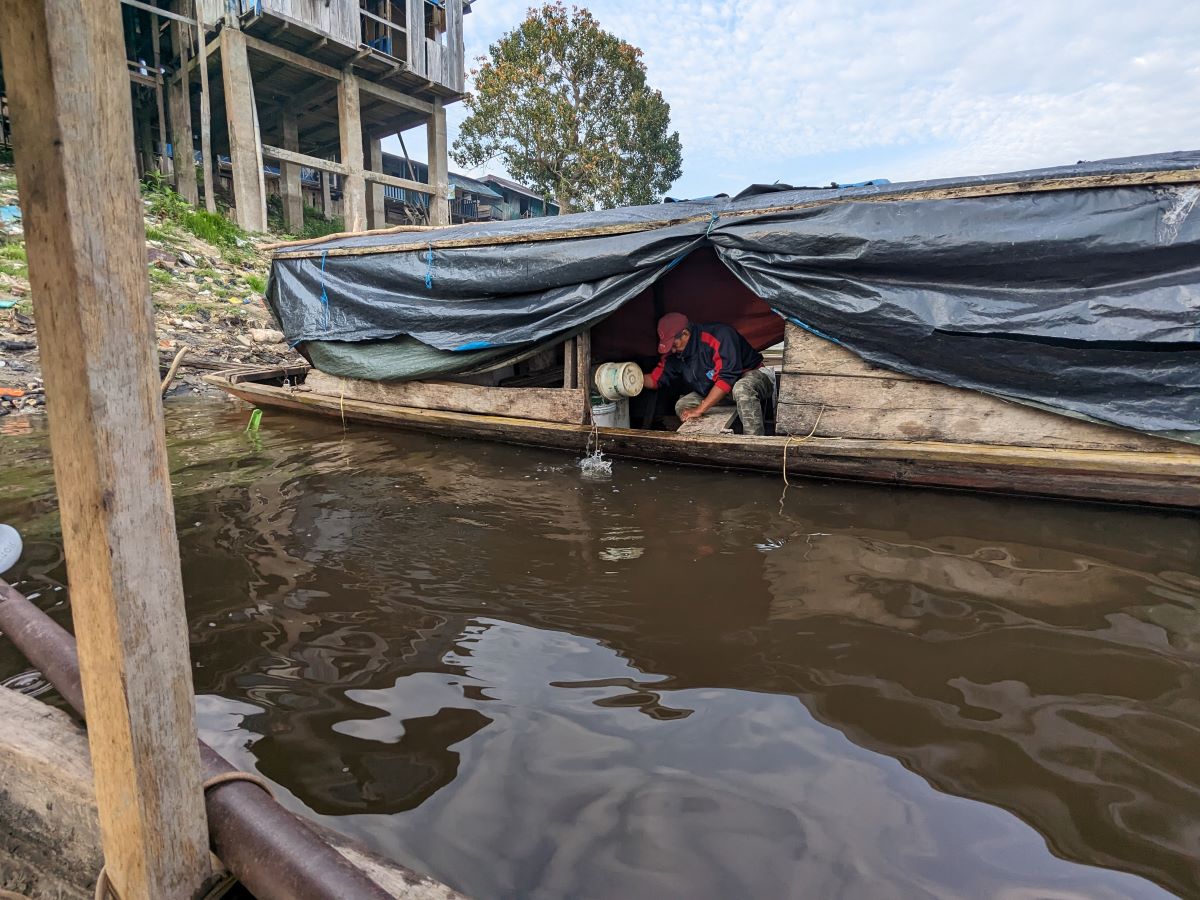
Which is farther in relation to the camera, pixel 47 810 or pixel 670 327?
pixel 670 327

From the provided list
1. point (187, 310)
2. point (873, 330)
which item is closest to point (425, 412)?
point (873, 330)

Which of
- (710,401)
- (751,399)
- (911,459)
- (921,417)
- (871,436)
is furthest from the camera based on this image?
(710,401)

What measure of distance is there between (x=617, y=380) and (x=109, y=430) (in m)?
4.39

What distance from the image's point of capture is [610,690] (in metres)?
2.36

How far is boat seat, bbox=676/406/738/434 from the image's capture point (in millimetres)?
5020

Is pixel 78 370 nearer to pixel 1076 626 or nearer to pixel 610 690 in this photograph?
pixel 610 690

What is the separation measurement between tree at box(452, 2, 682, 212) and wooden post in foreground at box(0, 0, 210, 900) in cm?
2105

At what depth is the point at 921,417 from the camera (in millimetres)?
4207

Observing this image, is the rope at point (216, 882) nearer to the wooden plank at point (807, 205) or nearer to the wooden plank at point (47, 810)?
the wooden plank at point (47, 810)

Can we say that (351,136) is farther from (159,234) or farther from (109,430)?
(109,430)

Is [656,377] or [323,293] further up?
[323,293]

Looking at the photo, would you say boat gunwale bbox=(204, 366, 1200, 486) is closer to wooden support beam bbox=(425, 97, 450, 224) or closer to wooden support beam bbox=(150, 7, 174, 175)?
wooden support beam bbox=(425, 97, 450, 224)

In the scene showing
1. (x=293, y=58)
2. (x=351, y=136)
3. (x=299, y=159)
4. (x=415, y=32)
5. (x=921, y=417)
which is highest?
(x=415, y=32)

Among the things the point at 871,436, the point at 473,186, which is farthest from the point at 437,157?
the point at 871,436
